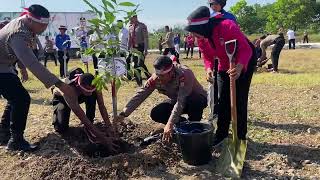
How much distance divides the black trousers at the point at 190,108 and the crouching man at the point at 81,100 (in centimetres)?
65

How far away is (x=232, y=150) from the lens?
4.45 meters

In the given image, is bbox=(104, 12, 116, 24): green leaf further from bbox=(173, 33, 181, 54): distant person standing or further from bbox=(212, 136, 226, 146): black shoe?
bbox=(173, 33, 181, 54): distant person standing

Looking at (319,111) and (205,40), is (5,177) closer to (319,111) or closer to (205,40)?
(205,40)

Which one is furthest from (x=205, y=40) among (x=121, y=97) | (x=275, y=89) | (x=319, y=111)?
(x=275, y=89)

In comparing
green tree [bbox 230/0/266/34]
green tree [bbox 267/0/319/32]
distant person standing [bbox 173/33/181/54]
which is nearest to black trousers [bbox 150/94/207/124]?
distant person standing [bbox 173/33/181/54]

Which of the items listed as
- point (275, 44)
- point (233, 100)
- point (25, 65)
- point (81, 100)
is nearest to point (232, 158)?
point (233, 100)

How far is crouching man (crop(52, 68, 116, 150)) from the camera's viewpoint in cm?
491

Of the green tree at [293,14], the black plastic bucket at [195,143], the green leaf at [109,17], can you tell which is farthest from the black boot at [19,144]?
the green tree at [293,14]

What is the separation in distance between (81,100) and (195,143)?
1794mm

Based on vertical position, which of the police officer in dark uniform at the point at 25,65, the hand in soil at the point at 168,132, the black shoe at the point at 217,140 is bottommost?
the black shoe at the point at 217,140

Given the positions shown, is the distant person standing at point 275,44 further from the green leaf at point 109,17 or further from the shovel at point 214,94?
the green leaf at point 109,17

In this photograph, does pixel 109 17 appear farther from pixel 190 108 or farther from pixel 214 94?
pixel 214 94

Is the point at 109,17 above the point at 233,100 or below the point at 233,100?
above

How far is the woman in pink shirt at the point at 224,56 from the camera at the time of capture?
436cm
